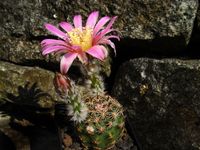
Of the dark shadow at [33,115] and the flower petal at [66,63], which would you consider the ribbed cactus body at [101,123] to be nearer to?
the flower petal at [66,63]

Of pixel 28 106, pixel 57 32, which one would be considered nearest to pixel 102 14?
pixel 57 32

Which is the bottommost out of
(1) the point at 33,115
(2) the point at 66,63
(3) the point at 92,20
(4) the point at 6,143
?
(4) the point at 6,143

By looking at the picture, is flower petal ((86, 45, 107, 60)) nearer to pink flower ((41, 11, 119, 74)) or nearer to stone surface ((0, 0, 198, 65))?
pink flower ((41, 11, 119, 74))

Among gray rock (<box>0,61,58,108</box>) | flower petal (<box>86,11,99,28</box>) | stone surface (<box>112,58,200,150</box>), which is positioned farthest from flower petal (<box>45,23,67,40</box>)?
gray rock (<box>0,61,58,108</box>)

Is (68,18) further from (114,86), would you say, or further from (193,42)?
(193,42)

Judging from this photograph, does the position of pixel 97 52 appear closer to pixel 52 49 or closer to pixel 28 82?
pixel 52 49

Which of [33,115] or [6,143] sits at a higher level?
[33,115]

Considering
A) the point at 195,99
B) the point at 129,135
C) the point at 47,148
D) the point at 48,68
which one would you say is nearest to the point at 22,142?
the point at 47,148
